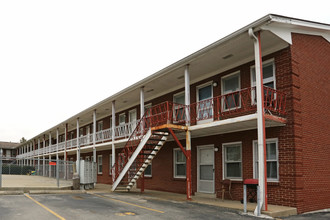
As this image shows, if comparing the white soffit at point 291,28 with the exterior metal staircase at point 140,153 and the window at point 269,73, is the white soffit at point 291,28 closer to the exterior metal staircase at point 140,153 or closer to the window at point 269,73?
the window at point 269,73

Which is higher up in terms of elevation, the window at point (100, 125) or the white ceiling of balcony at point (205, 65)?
the white ceiling of balcony at point (205, 65)

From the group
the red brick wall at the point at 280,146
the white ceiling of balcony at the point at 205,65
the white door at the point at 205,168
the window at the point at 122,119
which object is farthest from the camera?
the window at the point at 122,119

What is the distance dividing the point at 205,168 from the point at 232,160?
5.93 feet

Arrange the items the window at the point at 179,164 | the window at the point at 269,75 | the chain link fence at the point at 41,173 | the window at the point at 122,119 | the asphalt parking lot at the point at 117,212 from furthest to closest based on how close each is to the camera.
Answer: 1. the window at the point at 122,119
2. the chain link fence at the point at 41,173
3. the window at the point at 179,164
4. the window at the point at 269,75
5. the asphalt parking lot at the point at 117,212

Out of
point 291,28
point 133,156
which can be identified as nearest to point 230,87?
point 291,28

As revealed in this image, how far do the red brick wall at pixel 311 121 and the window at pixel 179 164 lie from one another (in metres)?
6.72

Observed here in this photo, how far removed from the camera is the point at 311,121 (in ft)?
38.3

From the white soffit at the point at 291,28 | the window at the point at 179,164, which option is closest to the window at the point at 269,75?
the white soffit at the point at 291,28

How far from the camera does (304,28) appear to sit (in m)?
11.9

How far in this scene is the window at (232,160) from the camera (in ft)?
42.9

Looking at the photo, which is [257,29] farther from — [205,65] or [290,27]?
[205,65]

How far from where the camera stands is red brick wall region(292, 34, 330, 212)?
35.9 feet

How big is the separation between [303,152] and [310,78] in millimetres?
2856

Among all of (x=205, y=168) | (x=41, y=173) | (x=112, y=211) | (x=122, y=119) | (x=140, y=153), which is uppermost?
(x=122, y=119)
